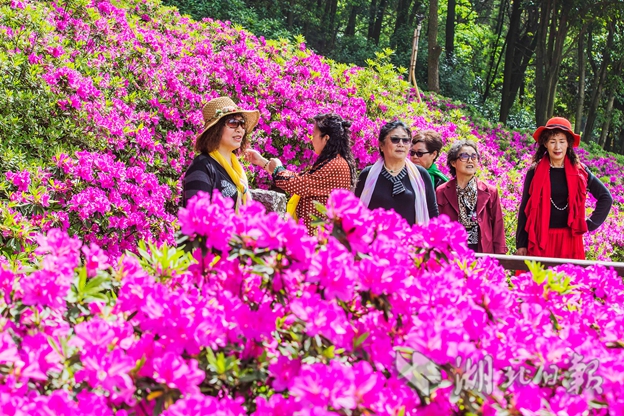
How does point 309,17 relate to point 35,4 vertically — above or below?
→ above

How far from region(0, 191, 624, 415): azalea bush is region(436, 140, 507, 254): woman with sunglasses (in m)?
2.80

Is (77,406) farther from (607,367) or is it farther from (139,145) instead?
(139,145)

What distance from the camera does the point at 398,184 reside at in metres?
4.11

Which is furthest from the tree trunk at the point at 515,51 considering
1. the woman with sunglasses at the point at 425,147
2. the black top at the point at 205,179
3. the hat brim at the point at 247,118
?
the black top at the point at 205,179

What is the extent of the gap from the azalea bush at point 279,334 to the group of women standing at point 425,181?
207cm

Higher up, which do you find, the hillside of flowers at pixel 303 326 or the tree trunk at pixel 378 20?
the tree trunk at pixel 378 20

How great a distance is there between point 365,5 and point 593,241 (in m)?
21.7

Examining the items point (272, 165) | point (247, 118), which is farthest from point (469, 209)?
point (247, 118)

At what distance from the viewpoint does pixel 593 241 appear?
8117 mm

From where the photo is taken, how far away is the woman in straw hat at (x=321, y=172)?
14.1 feet

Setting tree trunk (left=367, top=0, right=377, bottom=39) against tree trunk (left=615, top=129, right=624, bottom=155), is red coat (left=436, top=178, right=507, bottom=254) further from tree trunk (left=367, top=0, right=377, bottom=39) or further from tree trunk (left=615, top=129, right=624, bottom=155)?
tree trunk (left=615, top=129, right=624, bottom=155)

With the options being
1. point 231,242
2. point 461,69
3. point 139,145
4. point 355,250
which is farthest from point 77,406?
point 461,69
